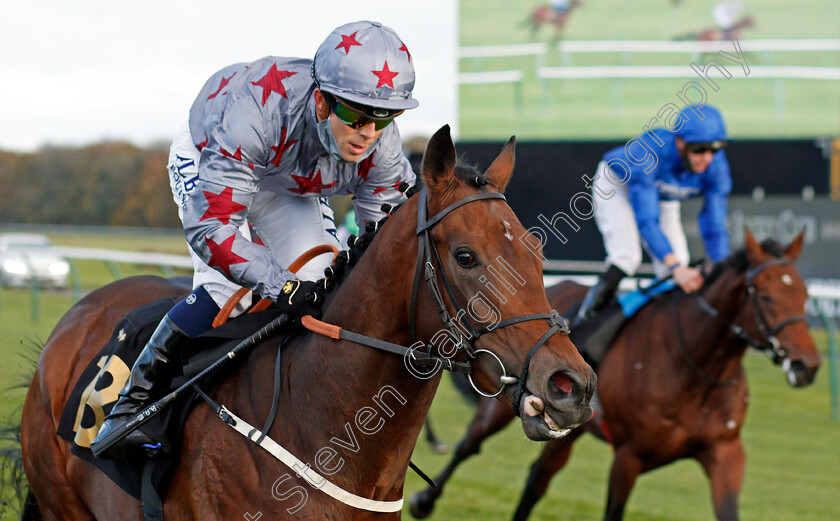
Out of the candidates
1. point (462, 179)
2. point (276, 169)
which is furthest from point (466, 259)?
point (276, 169)

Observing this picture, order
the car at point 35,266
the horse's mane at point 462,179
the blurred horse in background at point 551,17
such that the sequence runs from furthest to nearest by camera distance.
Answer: the blurred horse in background at point 551,17 → the car at point 35,266 → the horse's mane at point 462,179

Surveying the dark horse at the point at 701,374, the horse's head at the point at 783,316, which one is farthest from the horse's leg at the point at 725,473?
the horse's head at the point at 783,316

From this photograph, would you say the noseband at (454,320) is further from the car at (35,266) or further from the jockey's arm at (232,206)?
the car at (35,266)

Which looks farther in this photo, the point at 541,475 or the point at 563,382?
the point at 541,475

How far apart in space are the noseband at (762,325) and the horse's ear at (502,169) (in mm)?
2407

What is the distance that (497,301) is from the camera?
1712mm

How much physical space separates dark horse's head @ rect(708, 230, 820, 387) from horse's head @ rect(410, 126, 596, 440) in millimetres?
2537

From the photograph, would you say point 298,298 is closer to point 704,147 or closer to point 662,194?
point 704,147

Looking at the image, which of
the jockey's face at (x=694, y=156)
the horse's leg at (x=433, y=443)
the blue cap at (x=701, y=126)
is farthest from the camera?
the horse's leg at (x=433, y=443)

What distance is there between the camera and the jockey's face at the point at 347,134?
210 centimetres

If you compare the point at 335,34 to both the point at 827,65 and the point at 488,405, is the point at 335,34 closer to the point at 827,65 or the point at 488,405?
the point at 488,405

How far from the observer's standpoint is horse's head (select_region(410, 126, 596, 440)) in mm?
1617

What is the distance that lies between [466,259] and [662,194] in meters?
3.09

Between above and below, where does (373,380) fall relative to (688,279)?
above
